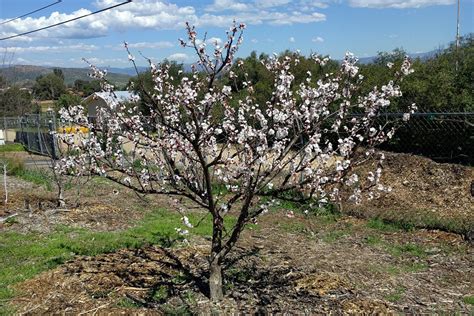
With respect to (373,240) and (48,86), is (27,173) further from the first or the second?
(48,86)

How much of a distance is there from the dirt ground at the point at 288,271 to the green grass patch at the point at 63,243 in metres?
0.22

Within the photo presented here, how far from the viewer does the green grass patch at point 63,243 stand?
18.1 ft

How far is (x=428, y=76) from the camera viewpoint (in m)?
13.0

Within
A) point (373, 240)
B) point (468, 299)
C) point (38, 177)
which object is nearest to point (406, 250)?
point (373, 240)

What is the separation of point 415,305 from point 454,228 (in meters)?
2.72

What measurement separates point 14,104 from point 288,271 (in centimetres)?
4026

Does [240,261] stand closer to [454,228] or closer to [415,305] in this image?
[415,305]

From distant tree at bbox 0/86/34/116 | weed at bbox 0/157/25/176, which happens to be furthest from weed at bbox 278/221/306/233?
distant tree at bbox 0/86/34/116

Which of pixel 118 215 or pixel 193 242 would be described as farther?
pixel 118 215

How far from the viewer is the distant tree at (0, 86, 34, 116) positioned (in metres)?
38.7

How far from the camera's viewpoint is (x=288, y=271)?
521 cm

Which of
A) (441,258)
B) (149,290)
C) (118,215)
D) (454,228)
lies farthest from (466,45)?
(149,290)

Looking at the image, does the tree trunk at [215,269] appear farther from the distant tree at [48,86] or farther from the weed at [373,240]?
the distant tree at [48,86]

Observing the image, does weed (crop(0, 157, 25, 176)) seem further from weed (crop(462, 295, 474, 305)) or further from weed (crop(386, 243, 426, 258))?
weed (crop(462, 295, 474, 305))
